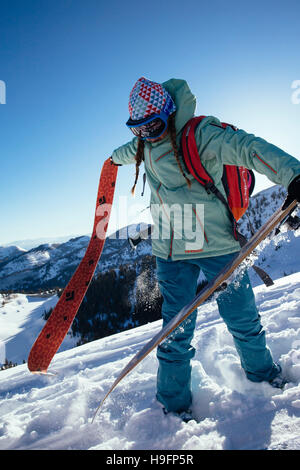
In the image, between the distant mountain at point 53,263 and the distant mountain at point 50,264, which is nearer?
the distant mountain at point 53,263

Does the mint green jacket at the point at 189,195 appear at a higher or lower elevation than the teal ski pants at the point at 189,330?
higher

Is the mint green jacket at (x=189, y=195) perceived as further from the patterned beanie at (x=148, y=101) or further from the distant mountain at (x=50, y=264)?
the distant mountain at (x=50, y=264)

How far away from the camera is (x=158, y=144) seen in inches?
73.5

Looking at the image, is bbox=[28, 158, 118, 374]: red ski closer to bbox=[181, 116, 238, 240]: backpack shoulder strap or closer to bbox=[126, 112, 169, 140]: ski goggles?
bbox=[126, 112, 169, 140]: ski goggles

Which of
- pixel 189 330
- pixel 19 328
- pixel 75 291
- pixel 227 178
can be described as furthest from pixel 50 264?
pixel 227 178

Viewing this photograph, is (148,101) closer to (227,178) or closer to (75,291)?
(227,178)

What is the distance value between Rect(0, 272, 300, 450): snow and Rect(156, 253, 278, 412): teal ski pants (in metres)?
0.13

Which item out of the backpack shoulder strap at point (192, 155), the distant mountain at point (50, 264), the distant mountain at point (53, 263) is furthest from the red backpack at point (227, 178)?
the distant mountain at point (50, 264)

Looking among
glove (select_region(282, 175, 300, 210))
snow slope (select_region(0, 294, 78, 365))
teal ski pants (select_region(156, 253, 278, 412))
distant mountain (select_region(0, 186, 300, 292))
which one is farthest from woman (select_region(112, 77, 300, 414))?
distant mountain (select_region(0, 186, 300, 292))

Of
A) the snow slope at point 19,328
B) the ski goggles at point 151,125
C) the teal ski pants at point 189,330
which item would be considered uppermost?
the ski goggles at point 151,125

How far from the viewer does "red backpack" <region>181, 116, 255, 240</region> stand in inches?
66.2

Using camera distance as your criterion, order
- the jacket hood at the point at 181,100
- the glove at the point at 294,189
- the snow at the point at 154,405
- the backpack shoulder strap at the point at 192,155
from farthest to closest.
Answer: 1. the jacket hood at the point at 181,100
2. the backpack shoulder strap at the point at 192,155
3. the snow at the point at 154,405
4. the glove at the point at 294,189

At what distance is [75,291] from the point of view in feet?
9.21

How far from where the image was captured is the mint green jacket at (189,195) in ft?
5.36
